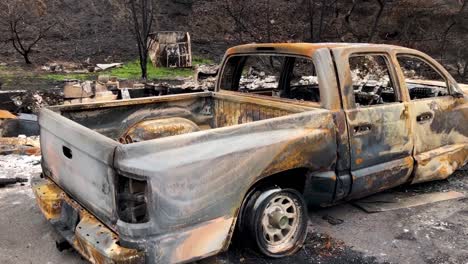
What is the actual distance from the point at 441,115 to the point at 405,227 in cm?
139

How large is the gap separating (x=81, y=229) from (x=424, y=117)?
356cm

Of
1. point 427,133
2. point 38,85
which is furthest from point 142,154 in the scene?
point 38,85

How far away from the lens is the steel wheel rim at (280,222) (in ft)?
12.3

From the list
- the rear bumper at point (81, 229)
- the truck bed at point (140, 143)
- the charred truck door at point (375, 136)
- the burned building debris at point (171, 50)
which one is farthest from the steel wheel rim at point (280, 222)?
the burned building debris at point (171, 50)

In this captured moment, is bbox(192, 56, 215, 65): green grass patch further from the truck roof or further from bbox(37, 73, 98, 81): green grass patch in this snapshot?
the truck roof

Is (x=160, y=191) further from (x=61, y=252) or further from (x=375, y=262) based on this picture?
(x=375, y=262)

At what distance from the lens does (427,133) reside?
4.88 m

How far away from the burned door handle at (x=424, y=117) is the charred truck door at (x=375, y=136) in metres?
0.19

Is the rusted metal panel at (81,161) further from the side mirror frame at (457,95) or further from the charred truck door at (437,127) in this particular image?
the side mirror frame at (457,95)

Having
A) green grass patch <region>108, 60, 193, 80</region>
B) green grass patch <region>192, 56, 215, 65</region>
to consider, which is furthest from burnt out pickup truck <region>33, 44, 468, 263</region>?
green grass patch <region>192, 56, 215, 65</region>

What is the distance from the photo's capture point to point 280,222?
3.79 metres

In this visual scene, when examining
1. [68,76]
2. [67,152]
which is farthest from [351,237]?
[68,76]

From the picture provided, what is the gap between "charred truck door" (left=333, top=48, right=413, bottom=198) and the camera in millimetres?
4160

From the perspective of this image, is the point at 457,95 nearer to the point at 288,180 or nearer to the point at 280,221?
the point at 288,180
